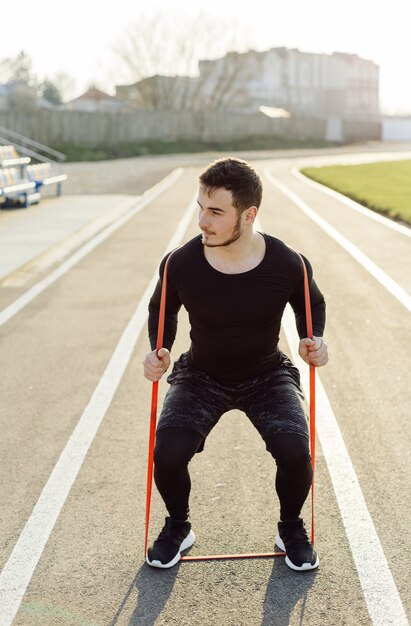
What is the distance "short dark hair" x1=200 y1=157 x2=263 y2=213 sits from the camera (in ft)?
12.8

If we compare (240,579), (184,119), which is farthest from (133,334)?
(184,119)

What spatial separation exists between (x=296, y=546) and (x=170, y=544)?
54cm

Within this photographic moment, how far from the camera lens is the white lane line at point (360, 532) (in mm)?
3711

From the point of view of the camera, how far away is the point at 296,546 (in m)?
4.08

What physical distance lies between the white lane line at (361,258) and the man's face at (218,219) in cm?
614

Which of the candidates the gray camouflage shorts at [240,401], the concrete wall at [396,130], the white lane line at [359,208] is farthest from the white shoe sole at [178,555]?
the concrete wall at [396,130]

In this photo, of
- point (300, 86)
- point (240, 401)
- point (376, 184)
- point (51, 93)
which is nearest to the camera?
point (240, 401)

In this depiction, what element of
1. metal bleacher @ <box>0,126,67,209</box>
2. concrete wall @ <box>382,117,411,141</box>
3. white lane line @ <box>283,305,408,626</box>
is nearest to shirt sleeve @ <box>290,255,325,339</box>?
white lane line @ <box>283,305,408,626</box>

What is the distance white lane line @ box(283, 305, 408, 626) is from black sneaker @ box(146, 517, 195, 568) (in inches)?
28.7

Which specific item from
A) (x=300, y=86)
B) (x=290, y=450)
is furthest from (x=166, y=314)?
(x=300, y=86)

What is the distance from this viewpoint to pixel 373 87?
132375mm

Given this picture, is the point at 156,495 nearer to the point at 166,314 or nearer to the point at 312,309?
the point at 166,314

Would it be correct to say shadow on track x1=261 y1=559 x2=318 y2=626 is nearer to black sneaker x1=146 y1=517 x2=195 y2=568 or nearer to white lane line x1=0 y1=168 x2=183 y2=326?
black sneaker x1=146 y1=517 x2=195 y2=568

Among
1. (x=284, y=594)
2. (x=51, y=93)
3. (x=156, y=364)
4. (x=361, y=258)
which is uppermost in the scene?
(x=156, y=364)
